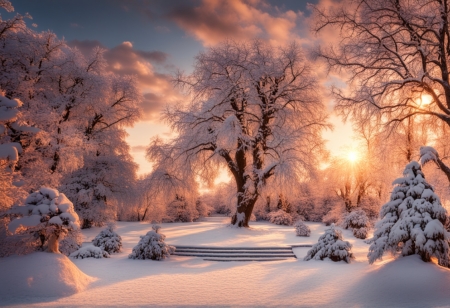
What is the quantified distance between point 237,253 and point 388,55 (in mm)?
11243

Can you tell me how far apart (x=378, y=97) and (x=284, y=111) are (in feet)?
27.1

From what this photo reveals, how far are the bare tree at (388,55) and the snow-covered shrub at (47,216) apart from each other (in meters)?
11.5

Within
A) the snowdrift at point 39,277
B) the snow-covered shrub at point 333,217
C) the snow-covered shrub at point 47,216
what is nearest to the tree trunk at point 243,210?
the snowdrift at point 39,277

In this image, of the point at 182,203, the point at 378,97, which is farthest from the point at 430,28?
the point at 182,203

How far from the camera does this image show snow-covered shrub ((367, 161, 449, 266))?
8783 mm

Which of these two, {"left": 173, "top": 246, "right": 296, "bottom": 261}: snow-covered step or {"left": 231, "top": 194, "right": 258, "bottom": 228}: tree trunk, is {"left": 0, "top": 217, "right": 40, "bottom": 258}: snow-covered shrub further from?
{"left": 231, "top": 194, "right": 258, "bottom": 228}: tree trunk

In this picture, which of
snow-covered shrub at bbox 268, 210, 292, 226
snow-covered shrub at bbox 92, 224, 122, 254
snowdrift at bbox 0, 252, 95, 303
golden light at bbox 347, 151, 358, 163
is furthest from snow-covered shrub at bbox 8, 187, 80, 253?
golden light at bbox 347, 151, 358, 163

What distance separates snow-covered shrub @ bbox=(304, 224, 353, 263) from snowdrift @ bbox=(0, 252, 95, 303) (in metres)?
8.88

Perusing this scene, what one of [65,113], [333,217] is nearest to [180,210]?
[65,113]

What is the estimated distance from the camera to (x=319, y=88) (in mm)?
20594

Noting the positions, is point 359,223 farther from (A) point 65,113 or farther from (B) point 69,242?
(A) point 65,113

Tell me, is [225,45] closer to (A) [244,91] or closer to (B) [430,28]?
(A) [244,91]

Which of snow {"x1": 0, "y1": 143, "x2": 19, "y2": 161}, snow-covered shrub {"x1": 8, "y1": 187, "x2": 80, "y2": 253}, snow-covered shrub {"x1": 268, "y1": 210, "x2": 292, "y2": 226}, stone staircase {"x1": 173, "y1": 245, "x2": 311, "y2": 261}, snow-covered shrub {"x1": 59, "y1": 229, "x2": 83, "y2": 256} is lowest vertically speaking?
snow-covered shrub {"x1": 268, "y1": 210, "x2": 292, "y2": 226}

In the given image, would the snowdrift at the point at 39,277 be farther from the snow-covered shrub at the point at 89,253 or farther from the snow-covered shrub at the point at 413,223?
Answer: the snow-covered shrub at the point at 413,223
